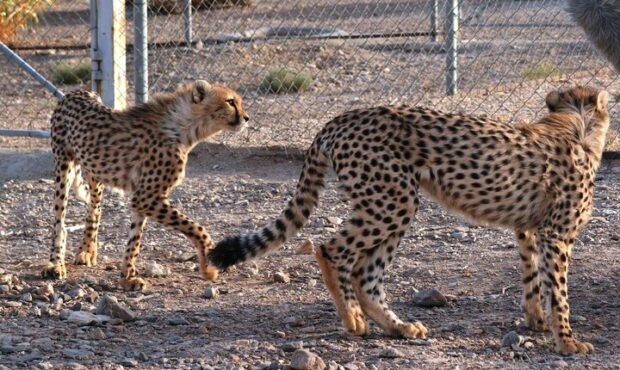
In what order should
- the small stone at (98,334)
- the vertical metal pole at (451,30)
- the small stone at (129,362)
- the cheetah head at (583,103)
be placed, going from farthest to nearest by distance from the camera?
the vertical metal pole at (451,30)
the cheetah head at (583,103)
the small stone at (98,334)
the small stone at (129,362)

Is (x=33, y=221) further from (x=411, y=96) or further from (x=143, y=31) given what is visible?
(x=411, y=96)

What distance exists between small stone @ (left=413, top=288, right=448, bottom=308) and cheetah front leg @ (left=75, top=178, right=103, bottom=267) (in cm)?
198

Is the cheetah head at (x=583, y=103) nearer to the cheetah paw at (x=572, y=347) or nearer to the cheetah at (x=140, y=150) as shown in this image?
the cheetah paw at (x=572, y=347)

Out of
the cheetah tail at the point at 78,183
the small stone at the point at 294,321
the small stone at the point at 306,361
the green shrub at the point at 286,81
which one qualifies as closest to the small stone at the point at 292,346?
the small stone at the point at 306,361

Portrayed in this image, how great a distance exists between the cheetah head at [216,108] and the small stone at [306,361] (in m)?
2.26

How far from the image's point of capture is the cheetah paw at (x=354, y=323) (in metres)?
5.10

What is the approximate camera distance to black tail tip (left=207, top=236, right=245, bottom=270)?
16.6 feet

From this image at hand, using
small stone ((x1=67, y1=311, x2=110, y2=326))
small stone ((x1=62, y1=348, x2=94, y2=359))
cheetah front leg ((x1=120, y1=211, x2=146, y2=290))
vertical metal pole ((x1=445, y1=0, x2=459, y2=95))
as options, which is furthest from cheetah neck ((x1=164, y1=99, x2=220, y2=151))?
vertical metal pole ((x1=445, y1=0, x2=459, y2=95))

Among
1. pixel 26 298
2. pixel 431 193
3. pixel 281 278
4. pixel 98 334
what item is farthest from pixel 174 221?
pixel 431 193

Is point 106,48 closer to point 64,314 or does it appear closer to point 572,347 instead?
point 64,314

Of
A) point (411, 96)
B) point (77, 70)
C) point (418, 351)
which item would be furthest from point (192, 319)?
point (77, 70)

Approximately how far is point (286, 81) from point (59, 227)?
18.7 ft

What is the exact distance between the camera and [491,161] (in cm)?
511

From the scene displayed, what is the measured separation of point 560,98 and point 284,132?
4158 millimetres
